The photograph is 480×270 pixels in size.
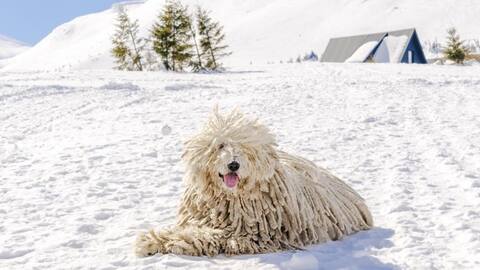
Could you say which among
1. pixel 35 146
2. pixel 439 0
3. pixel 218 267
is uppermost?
pixel 439 0

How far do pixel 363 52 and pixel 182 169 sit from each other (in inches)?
1640

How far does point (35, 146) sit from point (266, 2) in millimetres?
174801

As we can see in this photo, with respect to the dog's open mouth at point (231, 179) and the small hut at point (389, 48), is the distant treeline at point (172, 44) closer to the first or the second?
the small hut at point (389, 48)

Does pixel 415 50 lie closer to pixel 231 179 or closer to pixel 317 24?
pixel 231 179

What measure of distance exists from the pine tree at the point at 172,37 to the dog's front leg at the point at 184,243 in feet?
117

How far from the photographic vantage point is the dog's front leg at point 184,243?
12.9 ft

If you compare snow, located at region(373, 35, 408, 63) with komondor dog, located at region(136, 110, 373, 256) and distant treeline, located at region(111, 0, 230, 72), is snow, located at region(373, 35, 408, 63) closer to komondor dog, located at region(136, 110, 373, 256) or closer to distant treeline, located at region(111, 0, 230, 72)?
distant treeline, located at region(111, 0, 230, 72)

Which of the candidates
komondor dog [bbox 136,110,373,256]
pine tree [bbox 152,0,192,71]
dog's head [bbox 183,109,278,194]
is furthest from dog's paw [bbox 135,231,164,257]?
pine tree [bbox 152,0,192,71]

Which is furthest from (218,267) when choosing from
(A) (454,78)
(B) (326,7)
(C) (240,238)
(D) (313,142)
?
(B) (326,7)

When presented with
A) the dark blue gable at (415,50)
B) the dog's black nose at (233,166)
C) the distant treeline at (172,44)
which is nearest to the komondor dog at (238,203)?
the dog's black nose at (233,166)

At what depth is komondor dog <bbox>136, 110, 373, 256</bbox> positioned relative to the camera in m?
3.99

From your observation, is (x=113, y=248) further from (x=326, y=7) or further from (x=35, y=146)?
(x=326, y=7)

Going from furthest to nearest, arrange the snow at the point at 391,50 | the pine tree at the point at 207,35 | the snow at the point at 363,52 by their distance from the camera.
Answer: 1. the snow at the point at 391,50
2. the snow at the point at 363,52
3. the pine tree at the point at 207,35

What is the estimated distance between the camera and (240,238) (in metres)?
4.05
